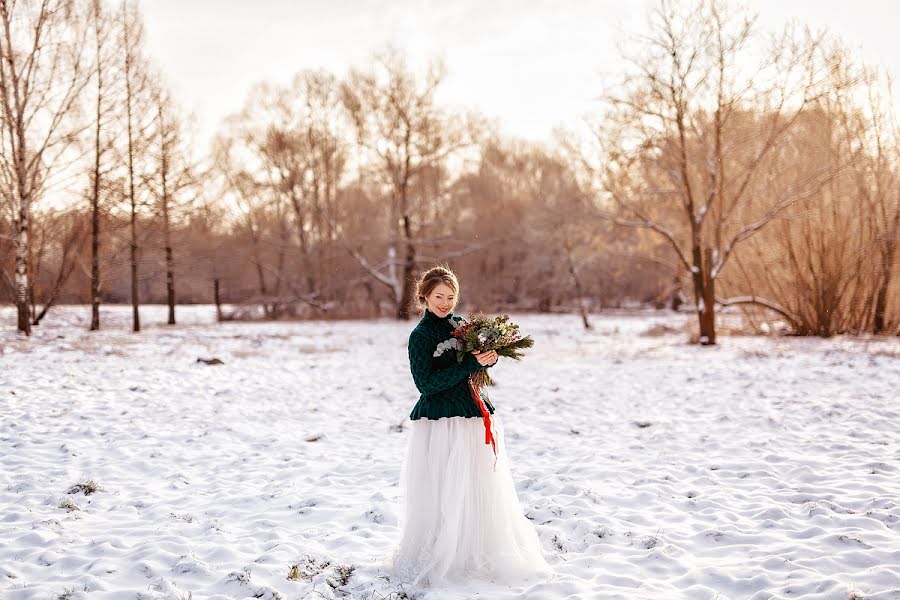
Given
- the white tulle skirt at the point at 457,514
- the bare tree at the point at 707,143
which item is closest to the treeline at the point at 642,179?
the bare tree at the point at 707,143

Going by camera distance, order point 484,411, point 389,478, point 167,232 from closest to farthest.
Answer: point 484,411 < point 389,478 < point 167,232

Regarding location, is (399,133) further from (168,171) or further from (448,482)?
(448,482)

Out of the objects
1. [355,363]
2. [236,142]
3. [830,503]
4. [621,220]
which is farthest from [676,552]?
[236,142]

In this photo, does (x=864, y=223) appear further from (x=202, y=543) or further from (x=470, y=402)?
(x=202, y=543)

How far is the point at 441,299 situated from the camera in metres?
3.71

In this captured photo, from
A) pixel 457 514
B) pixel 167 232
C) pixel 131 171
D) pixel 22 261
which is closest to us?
pixel 457 514

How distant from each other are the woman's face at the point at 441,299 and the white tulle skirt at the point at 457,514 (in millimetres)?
738

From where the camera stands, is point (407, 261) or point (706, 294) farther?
point (407, 261)

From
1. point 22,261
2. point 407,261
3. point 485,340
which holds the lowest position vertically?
point 485,340

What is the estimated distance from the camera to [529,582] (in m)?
3.75

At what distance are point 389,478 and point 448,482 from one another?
2.73m

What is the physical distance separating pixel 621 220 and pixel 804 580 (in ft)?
51.2

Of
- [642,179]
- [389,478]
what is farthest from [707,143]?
[389,478]

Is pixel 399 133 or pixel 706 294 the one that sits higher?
pixel 399 133
